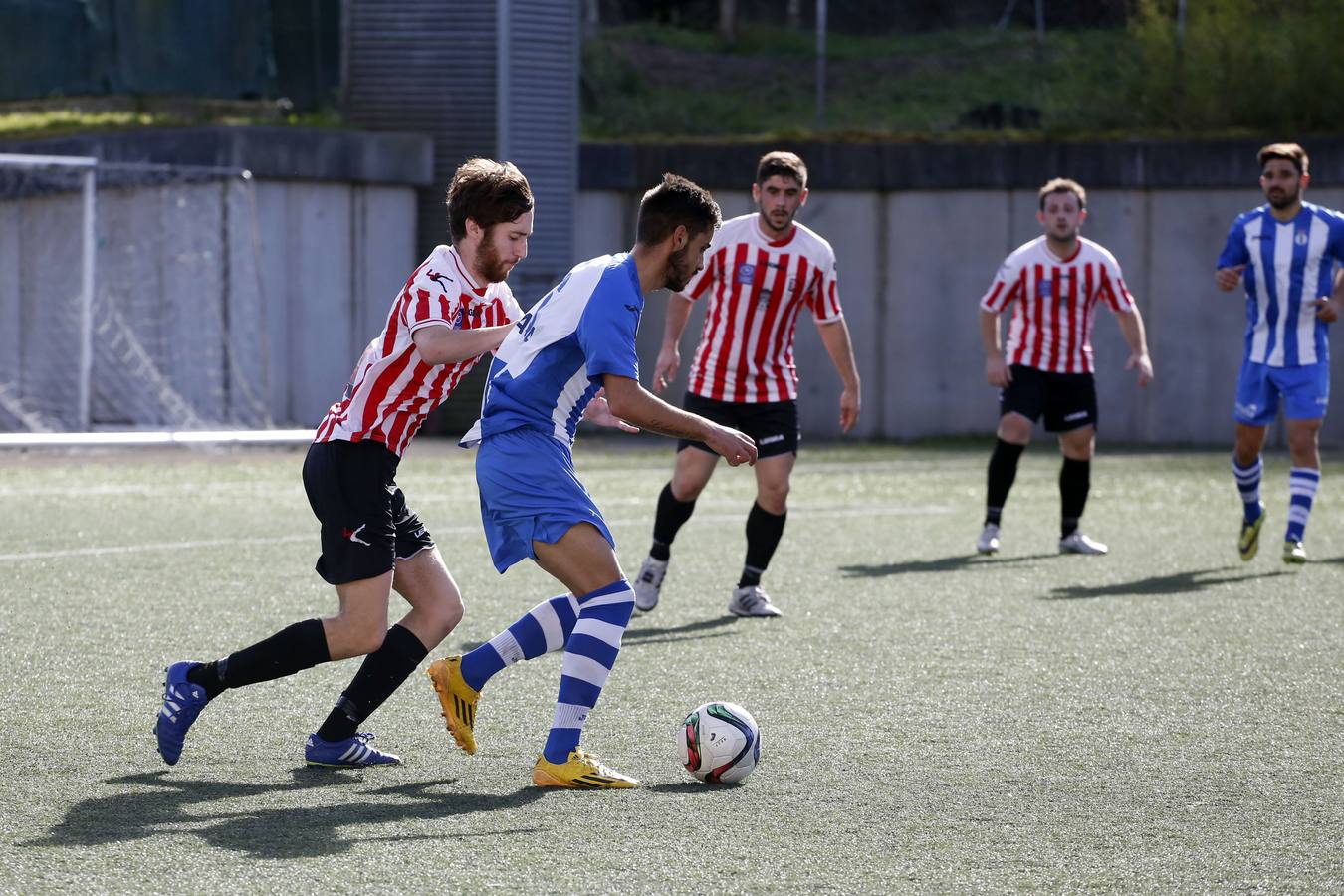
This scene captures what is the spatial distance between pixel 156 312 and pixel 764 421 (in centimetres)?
1113

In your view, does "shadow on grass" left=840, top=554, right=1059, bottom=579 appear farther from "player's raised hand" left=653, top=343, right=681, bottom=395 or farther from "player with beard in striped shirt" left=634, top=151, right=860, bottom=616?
"player's raised hand" left=653, top=343, right=681, bottom=395

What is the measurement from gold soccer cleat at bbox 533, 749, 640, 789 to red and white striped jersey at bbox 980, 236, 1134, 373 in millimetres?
6045

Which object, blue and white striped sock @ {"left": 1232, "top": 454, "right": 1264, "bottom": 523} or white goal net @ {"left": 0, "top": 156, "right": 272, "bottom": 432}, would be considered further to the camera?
white goal net @ {"left": 0, "top": 156, "right": 272, "bottom": 432}

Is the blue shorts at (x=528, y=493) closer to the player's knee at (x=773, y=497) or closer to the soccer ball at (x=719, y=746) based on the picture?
the soccer ball at (x=719, y=746)

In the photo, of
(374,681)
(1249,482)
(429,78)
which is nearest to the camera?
(374,681)

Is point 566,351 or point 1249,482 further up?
point 566,351

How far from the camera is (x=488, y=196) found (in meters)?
4.86

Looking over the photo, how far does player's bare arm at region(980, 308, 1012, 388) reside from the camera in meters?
10.2

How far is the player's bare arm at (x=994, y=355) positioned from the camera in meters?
10.2

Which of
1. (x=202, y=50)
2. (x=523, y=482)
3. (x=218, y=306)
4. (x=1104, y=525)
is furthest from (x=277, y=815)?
(x=202, y=50)

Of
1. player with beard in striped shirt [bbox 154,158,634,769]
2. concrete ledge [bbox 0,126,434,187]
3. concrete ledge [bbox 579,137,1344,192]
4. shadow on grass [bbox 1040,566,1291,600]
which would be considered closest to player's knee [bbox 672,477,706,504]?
shadow on grass [bbox 1040,566,1291,600]

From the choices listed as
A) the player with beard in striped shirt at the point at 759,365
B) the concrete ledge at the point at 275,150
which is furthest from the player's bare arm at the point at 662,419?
the concrete ledge at the point at 275,150

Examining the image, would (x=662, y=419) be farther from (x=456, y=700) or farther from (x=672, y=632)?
(x=672, y=632)

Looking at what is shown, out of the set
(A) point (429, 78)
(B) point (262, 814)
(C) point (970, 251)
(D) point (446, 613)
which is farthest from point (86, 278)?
(B) point (262, 814)
